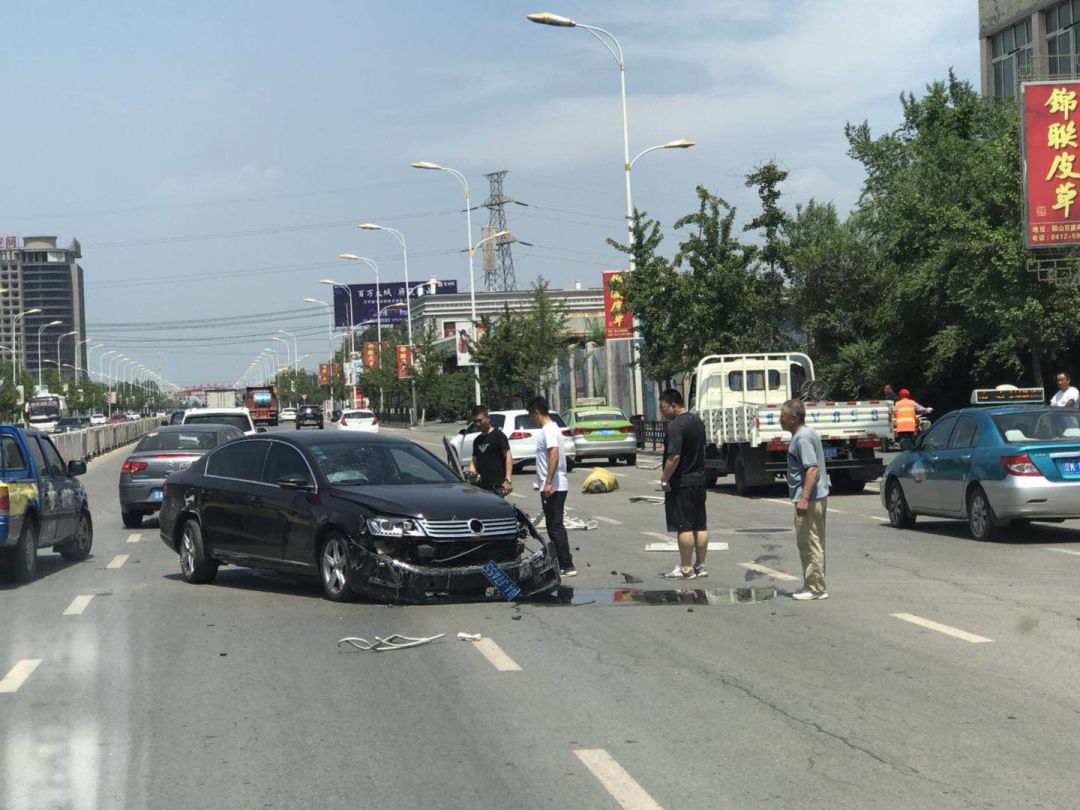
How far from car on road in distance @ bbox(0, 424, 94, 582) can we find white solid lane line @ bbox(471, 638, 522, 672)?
6.16 metres

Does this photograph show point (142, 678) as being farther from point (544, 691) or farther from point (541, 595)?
point (541, 595)

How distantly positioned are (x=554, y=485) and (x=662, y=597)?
232 cm

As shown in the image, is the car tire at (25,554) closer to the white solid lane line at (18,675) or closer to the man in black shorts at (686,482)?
the white solid lane line at (18,675)

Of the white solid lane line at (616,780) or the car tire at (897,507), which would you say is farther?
the car tire at (897,507)

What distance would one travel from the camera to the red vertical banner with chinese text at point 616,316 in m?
45.7

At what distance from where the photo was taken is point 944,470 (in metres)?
17.8

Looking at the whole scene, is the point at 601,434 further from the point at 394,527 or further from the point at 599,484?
the point at 394,527

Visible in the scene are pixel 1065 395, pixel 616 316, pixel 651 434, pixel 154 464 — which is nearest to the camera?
pixel 154 464

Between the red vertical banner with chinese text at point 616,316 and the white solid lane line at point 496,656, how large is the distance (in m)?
35.5

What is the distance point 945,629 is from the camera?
35.0ft

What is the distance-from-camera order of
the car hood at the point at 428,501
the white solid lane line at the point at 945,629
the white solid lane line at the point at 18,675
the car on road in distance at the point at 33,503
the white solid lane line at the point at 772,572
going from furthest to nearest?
the car on road in distance at the point at 33,503 < the white solid lane line at the point at 772,572 < the car hood at the point at 428,501 < the white solid lane line at the point at 945,629 < the white solid lane line at the point at 18,675

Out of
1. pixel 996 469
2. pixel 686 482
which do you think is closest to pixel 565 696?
pixel 686 482

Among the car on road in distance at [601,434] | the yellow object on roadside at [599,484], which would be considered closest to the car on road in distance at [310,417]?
the car on road in distance at [601,434]

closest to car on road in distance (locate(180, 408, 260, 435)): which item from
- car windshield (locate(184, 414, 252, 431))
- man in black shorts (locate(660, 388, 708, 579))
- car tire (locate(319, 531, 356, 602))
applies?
car windshield (locate(184, 414, 252, 431))
